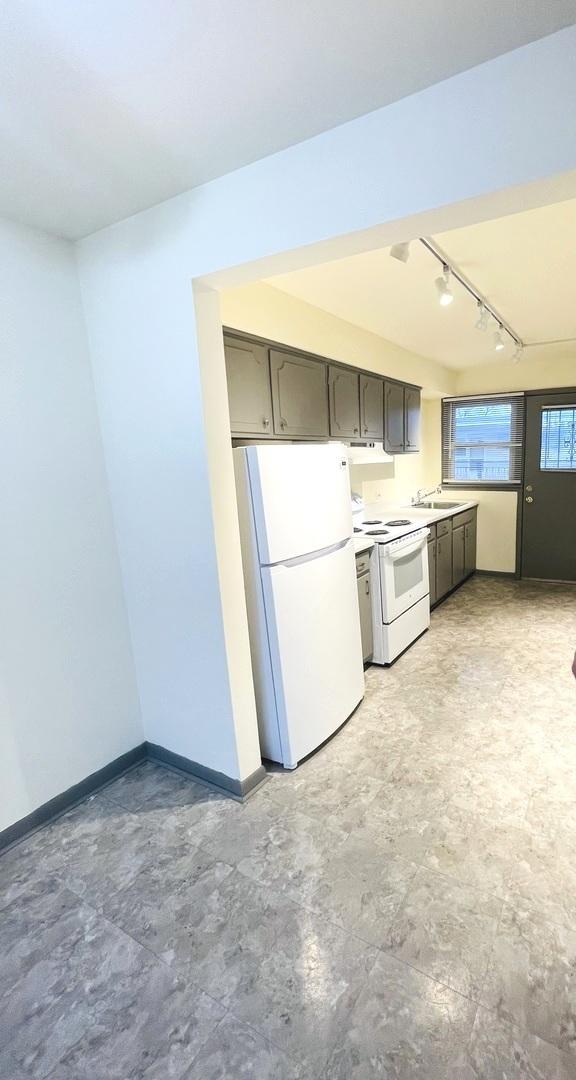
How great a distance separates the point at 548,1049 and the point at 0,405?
101 inches

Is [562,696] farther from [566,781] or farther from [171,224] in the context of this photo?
[171,224]

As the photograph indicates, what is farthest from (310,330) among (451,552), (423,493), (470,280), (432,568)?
(423,493)

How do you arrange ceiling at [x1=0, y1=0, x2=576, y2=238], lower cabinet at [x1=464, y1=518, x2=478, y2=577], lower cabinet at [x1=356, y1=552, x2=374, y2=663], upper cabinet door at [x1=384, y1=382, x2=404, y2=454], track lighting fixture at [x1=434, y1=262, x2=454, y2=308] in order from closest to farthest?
ceiling at [x1=0, y1=0, x2=576, y2=238] → track lighting fixture at [x1=434, y1=262, x2=454, y2=308] → lower cabinet at [x1=356, y1=552, x2=374, y2=663] → upper cabinet door at [x1=384, y1=382, x2=404, y2=454] → lower cabinet at [x1=464, y1=518, x2=478, y2=577]

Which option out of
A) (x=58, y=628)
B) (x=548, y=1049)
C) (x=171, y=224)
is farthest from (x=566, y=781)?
(x=171, y=224)

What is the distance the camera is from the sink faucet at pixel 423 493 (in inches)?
206

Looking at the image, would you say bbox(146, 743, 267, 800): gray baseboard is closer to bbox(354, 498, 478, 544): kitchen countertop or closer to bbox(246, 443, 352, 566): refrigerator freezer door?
bbox(246, 443, 352, 566): refrigerator freezer door

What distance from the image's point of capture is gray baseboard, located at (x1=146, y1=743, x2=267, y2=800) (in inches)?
81.7

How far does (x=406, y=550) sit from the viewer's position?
3.28 m

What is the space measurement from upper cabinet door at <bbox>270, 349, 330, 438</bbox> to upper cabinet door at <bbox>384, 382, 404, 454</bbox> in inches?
41.3

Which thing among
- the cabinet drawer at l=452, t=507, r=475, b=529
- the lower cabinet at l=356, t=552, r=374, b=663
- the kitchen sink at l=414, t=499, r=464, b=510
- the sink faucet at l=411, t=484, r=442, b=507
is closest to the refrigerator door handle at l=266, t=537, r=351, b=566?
the lower cabinet at l=356, t=552, r=374, b=663

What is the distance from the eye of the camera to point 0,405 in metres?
1.76

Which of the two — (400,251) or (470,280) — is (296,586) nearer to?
(400,251)

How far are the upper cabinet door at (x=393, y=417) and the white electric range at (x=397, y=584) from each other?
69 cm

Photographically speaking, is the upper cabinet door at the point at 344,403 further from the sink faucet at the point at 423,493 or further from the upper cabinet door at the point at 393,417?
the sink faucet at the point at 423,493
